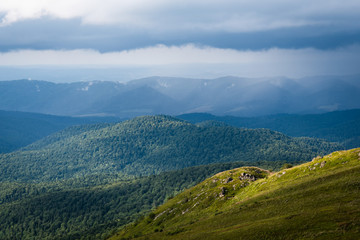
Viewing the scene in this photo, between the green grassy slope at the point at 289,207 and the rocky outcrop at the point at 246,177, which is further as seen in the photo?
the rocky outcrop at the point at 246,177

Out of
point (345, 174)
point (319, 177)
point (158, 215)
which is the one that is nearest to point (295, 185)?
point (319, 177)

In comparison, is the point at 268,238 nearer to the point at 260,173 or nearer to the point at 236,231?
the point at 236,231

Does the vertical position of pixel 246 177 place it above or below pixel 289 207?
below

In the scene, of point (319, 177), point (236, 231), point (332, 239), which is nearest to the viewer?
point (332, 239)

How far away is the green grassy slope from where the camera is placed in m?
84.9

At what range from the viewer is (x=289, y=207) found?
106 m

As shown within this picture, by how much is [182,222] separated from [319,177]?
210 ft

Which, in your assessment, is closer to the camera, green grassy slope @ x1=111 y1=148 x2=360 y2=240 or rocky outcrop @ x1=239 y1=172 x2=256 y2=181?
green grassy slope @ x1=111 y1=148 x2=360 y2=240

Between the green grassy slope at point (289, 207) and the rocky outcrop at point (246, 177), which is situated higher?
the green grassy slope at point (289, 207)

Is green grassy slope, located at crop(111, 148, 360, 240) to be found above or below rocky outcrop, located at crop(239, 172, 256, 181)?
above

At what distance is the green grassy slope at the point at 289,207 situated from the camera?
278 ft

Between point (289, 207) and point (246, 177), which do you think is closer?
point (289, 207)

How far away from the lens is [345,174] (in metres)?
115

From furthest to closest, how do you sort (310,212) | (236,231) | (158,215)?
(158,215)
(236,231)
(310,212)
